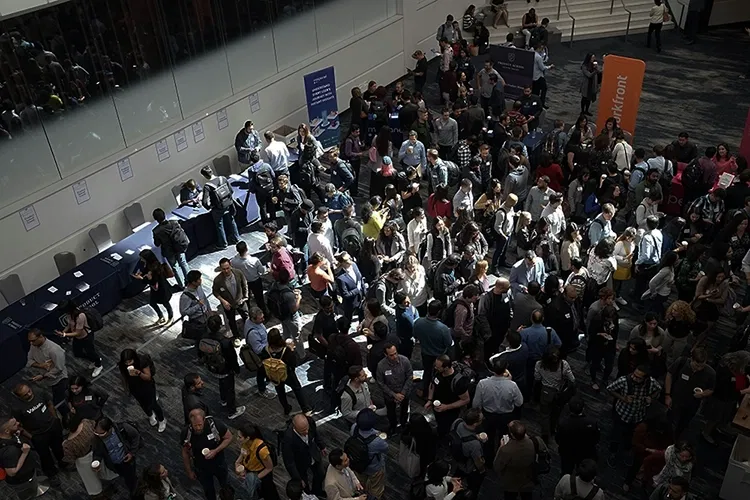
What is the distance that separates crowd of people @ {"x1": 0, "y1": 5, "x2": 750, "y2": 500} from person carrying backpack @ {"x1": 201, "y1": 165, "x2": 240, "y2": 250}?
0.10ft

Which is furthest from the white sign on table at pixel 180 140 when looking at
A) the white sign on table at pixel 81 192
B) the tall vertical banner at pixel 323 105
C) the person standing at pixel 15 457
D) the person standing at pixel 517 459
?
the person standing at pixel 517 459

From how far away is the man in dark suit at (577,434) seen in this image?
20.7 ft

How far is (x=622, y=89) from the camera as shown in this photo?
1212cm

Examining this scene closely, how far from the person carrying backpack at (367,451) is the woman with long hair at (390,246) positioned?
3.01 meters

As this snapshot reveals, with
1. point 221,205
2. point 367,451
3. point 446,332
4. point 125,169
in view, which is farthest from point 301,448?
point 125,169

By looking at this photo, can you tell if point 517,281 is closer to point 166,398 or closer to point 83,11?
point 166,398

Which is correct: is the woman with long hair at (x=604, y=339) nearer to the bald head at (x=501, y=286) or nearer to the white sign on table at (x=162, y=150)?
the bald head at (x=501, y=286)

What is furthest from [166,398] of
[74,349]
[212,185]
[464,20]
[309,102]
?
[464,20]

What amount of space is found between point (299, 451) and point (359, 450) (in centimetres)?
52

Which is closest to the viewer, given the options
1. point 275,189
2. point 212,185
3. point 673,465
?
point 673,465

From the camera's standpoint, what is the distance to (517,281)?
322 inches

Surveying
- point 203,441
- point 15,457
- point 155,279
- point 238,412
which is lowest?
point 238,412

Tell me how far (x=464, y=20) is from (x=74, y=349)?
40.9 ft

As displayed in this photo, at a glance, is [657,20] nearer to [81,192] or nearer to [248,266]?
[248,266]
